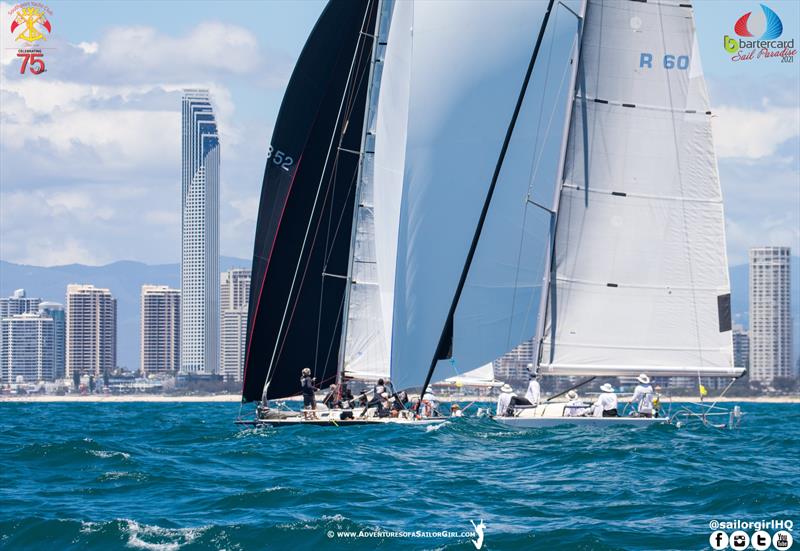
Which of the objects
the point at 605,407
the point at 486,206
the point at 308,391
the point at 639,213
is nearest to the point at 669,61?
the point at 639,213

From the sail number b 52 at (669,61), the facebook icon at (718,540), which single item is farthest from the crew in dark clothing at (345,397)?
the facebook icon at (718,540)

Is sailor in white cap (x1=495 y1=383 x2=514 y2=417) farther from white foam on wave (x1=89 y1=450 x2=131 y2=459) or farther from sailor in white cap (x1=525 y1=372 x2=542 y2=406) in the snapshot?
white foam on wave (x1=89 y1=450 x2=131 y2=459)

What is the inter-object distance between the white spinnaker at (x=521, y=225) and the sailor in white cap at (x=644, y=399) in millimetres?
2846

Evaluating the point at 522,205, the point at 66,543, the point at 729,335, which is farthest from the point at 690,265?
the point at 66,543

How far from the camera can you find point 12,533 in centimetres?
1705

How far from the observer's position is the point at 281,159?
122 ft

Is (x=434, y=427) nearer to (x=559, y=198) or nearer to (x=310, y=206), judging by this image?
(x=559, y=198)

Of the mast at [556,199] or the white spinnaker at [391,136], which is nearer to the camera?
the mast at [556,199]

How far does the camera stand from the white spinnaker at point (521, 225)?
101 ft

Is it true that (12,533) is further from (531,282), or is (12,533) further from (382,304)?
(382,304)

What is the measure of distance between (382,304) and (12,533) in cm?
1888

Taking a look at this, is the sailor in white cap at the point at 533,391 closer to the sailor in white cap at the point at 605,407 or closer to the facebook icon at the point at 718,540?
the sailor in white cap at the point at 605,407

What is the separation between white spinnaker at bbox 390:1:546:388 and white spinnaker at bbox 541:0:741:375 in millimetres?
1771

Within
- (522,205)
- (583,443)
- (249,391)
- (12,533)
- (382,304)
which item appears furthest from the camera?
(249,391)
